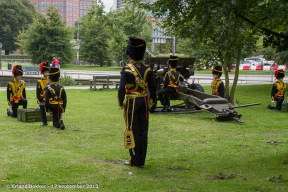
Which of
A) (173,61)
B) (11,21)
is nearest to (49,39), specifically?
(173,61)

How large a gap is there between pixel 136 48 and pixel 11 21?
314 ft

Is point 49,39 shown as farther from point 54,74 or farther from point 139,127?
point 139,127

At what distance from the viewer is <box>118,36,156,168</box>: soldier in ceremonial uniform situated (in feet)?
30.6

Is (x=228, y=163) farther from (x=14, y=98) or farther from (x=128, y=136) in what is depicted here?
(x=14, y=98)

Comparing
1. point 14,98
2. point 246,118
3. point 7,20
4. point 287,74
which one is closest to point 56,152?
point 14,98

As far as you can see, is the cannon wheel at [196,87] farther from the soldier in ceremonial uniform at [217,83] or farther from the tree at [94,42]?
the tree at [94,42]

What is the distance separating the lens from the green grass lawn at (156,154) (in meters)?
8.18

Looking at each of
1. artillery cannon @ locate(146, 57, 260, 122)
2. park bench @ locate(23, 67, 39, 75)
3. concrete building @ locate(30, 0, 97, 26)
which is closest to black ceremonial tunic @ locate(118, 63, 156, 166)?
artillery cannon @ locate(146, 57, 260, 122)

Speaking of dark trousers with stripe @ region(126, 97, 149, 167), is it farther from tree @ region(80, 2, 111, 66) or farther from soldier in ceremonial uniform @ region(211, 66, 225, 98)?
tree @ region(80, 2, 111, 66)

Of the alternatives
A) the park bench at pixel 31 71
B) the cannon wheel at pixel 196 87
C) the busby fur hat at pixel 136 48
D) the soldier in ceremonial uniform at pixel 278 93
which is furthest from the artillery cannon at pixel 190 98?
the park bench at pixel 31 71

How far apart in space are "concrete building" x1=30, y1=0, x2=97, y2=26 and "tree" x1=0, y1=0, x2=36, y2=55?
42.3 m

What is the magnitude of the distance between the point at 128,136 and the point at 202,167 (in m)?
1.42

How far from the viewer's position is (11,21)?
331 feet

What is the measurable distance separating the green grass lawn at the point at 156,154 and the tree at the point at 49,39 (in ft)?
136
